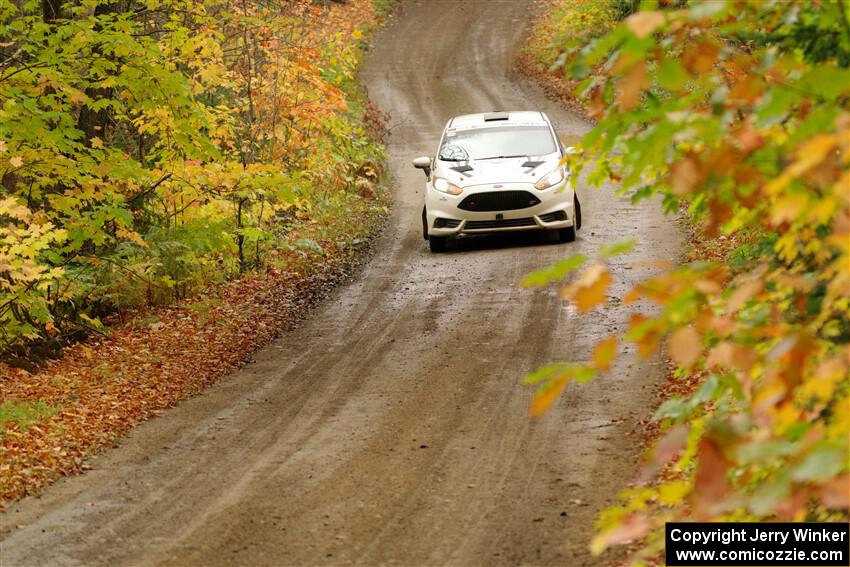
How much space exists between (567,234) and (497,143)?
196cm

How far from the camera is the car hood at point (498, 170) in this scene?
15805 millimetres

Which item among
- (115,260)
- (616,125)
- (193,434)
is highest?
(616,125)

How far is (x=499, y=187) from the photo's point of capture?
1568cm

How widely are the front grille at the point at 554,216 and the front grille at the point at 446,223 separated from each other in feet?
4.48

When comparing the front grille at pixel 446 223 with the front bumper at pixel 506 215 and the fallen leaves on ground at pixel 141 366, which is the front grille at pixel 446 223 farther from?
the fallen leaves on ground at pixel 141 366

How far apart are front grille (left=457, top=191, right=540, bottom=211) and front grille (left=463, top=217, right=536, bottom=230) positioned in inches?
7.8

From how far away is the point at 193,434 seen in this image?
917cm

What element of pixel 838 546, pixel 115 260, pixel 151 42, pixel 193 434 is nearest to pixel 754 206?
pixel 838 546

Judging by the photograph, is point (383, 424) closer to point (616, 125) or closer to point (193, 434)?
point (193, 434)

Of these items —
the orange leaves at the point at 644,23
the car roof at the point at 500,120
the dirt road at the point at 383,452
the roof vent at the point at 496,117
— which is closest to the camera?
the orange leaves at the point at 644,23

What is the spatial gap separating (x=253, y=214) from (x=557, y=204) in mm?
4867

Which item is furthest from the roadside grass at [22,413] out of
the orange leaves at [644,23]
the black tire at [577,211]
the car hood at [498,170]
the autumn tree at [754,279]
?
the black tire at [577,211]

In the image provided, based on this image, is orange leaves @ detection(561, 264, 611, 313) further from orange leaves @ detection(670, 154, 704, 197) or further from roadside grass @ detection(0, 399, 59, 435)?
roadside grass @ detection(0, 399, 59, 435)

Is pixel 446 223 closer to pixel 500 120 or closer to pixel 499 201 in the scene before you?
pixel 499 201
